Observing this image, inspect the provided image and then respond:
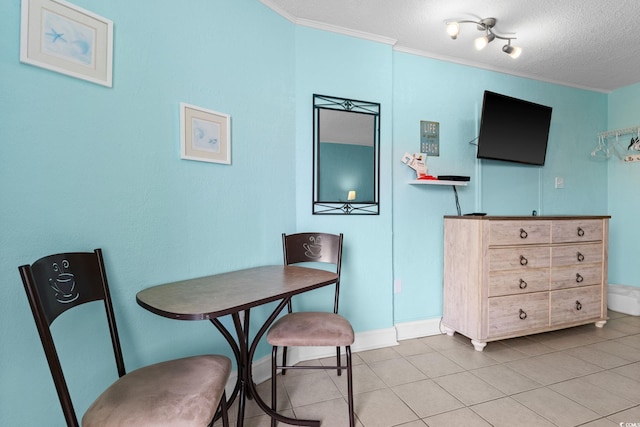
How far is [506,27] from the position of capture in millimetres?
2285

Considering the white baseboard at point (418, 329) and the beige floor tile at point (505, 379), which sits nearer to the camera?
the beige floor tile at point (505, 379)

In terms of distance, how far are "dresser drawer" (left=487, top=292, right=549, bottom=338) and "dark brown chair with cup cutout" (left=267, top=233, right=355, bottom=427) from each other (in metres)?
1.31

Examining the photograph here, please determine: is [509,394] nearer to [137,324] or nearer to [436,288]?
[436,288]

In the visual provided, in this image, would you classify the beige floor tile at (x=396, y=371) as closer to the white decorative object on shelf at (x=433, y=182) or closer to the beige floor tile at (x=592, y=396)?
the beige floor tile at (x=592, y=396)

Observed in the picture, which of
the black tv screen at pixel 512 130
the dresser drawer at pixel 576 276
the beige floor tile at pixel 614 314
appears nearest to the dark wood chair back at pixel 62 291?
the black tv screen at pixel 512 130

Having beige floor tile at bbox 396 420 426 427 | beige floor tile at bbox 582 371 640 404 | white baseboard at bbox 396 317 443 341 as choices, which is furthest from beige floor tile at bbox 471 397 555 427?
white baseboard at bbox 396 317 443 341

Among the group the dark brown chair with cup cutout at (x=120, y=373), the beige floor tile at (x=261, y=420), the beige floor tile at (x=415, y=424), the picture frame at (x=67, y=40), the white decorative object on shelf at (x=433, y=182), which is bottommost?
the beige floor tile at (x=261, y=420)

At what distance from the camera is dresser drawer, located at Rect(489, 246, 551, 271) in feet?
7.54

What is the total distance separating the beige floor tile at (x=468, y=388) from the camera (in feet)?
5.63

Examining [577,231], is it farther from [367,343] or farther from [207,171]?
[207,171]

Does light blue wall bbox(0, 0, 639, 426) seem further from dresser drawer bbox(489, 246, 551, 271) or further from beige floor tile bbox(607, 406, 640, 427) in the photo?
beige floor tile bbox(607, 406, 640, 427)

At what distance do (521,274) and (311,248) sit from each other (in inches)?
69.5

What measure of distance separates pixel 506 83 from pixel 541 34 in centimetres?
70

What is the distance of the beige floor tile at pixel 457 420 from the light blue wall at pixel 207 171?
2.91 feet
